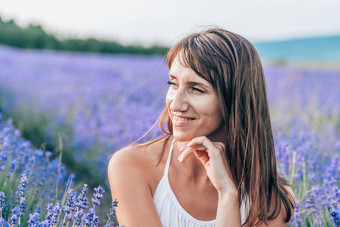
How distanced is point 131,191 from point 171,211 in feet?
0.67

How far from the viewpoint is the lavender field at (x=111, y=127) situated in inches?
79.4

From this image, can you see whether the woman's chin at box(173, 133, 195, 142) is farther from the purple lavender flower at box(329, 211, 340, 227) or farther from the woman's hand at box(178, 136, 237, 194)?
the purple lavender flower at box(329, 211, 340, 227)

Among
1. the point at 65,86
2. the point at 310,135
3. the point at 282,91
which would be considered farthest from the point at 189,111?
the point at 282,91

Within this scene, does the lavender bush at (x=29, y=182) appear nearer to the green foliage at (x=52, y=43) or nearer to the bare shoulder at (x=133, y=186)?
the bare shoulder at (x=133, y=186)

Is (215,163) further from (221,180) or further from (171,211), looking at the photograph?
(171,211)

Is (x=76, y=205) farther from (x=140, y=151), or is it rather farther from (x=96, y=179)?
(x=96, y=179)

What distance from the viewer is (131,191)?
173 cm

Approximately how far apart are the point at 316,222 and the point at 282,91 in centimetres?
566

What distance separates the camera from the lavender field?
6.62ft

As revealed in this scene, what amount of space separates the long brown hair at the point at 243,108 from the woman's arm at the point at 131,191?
1.22 ft

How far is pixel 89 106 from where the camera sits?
15.4 feet

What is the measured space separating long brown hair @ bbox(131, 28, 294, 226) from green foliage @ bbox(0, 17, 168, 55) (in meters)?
19.2

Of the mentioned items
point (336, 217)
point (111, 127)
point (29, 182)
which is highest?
point (336, 217)

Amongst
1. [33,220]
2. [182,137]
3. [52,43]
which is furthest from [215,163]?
[52,43]
